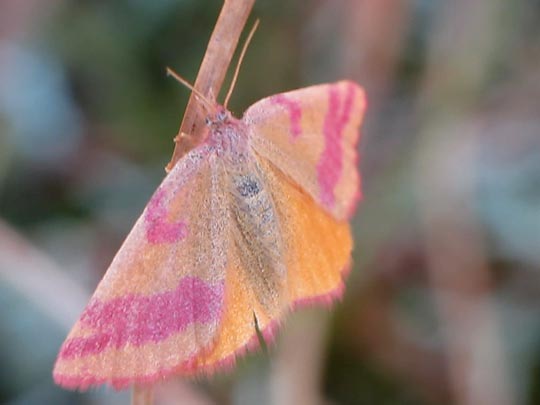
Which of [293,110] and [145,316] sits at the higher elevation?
[293,110]

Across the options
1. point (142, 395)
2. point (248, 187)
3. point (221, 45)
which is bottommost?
point (142, 395)

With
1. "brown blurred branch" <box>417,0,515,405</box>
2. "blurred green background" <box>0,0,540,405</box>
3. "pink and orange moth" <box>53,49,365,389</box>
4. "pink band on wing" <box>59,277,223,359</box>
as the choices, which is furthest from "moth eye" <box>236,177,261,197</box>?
"brown blurred branch" <box>417,0,515,405</box>

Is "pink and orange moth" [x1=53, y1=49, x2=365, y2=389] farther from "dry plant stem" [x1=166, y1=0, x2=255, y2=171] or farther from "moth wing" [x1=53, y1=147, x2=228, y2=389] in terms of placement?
"dry plant stem" [x1=166, y1=0, x2=255, y2=171]

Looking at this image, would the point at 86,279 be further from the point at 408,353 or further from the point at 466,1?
the point at 466,1

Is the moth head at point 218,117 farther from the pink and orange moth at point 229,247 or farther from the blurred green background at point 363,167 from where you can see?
the blurred green background at point 363,167

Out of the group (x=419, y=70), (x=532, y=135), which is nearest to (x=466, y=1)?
(x=419, y=70)

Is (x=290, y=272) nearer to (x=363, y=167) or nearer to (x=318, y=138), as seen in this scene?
(x=318, y=138)

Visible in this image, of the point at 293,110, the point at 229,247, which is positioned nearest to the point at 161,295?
the point at 229,247
